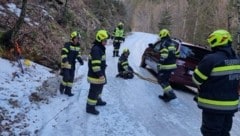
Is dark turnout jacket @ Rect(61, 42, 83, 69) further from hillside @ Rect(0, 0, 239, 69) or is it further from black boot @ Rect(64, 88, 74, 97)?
hillside @ Rect(0, 0, 239, 69)

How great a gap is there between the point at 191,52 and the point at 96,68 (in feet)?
18.7

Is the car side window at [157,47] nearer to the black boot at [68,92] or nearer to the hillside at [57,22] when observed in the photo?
the hillside at [57,22]

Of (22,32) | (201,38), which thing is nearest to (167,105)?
(22,32)

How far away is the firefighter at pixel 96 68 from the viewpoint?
9873mm

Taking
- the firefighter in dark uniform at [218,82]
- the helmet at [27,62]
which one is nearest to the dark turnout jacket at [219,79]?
the firefighter in dark uniform at [218,82]

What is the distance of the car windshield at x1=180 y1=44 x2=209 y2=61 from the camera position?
14.3 metres

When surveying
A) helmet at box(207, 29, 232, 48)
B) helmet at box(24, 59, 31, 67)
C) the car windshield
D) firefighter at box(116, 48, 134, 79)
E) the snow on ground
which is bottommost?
the snow on ground

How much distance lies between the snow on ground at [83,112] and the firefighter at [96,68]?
0.34m

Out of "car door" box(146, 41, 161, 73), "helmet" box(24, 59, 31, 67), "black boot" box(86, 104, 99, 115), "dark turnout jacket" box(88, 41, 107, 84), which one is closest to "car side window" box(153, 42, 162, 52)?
"car door" box(146, 41, 161, 73)

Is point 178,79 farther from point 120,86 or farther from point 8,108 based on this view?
point 8,108

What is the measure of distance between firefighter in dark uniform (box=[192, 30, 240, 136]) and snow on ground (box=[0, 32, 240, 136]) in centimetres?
273

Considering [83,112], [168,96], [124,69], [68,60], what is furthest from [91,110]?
[124,69]

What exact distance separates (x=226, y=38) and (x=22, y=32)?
36.0 ft

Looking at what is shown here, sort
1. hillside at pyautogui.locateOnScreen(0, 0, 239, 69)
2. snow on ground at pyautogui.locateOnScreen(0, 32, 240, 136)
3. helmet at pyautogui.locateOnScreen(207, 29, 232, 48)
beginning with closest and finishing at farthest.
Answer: helmet at pyautogui.locateOnScreen(207, 29, 232, 48) → snow on ground at pyautogui.locateOnScreen(0, 32, 240, 136) → hillside at pyautogui.locateOnScreen(0, 0, 239, 69)
